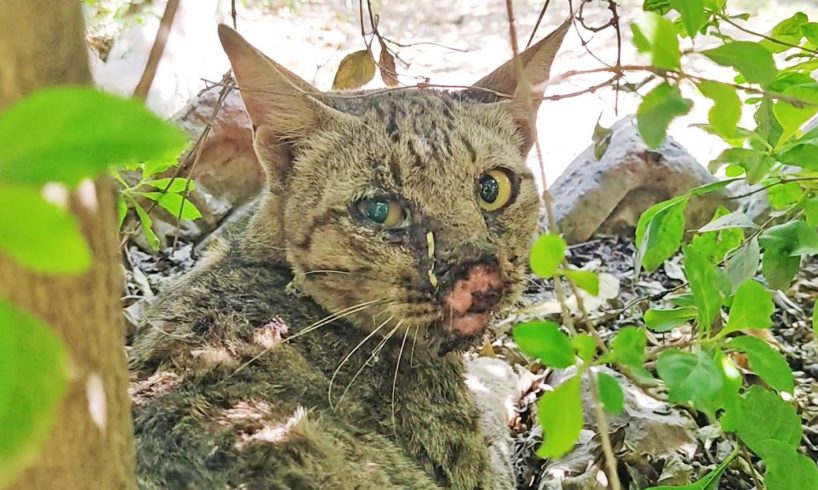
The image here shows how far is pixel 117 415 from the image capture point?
3.51ft

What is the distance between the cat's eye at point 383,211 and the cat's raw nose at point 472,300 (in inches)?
11.2

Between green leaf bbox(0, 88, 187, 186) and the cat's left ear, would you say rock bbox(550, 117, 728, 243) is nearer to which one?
the cat's left ear

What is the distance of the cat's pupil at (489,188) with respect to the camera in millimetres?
2486

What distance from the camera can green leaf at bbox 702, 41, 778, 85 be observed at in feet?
4.48

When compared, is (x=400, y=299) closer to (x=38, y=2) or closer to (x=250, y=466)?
(x=250, y=466)

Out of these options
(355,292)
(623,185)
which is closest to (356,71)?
(355,292)

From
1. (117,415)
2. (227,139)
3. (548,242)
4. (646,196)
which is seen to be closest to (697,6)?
(548,242)

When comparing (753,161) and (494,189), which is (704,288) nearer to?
(753,161)

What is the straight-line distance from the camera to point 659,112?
1278 mm

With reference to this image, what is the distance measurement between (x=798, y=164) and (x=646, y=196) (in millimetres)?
3205

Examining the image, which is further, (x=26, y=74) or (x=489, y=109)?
(x=489, y=109)

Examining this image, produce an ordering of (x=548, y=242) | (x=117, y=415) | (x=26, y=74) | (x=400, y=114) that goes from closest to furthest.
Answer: (x=26, y=74), (x=117, y=415), (x=548, y=242), (x=400, y=114)

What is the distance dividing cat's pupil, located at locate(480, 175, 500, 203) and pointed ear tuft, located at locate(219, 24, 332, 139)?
543 millimetres

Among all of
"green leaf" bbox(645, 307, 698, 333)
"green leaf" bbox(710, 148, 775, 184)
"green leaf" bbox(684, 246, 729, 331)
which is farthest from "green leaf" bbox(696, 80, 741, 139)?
"green leaf" bbox(710, 148, 775, 184)
